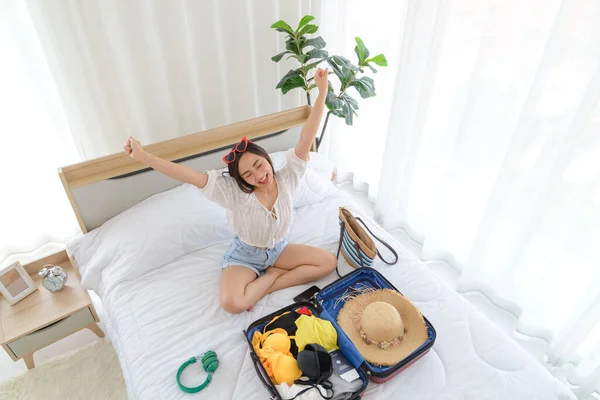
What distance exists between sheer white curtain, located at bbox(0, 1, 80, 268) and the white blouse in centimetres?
118

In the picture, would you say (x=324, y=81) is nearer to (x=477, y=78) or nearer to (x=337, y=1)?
(x=477, y=78)

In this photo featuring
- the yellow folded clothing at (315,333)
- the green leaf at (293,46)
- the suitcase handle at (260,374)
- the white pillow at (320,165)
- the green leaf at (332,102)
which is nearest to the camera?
the suitcase handle at (260,374)

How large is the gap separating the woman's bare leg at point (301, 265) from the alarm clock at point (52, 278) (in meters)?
0.98

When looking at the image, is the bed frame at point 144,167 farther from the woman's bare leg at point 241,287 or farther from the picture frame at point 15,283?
the woman's bare leg at point 241,287

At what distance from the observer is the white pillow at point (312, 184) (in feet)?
6.57

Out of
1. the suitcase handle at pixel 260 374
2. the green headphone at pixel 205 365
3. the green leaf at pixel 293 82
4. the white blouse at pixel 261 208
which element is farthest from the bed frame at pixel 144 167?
the suitcase handle at pixel 260 374

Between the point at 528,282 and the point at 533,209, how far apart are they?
43cm

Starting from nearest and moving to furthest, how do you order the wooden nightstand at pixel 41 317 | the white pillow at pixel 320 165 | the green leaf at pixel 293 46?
1. the wooden nightstand at pixel 41 317
2. the green leaf at pixel 293 46
3. the white pillow at pixel 320 165

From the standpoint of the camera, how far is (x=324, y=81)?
144 centimetres

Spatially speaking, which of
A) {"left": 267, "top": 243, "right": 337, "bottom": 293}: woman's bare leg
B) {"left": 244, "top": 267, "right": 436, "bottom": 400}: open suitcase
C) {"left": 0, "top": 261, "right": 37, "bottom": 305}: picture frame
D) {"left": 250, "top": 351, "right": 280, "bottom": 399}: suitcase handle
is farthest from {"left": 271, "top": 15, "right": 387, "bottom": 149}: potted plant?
{"left": 0, "top": 261, "right": 37, "bottom": 305}: picture frame

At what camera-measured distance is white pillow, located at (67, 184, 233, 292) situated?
63.9 inches

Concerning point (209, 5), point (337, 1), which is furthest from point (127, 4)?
point (337, 1)

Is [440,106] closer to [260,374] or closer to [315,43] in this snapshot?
[315,43]

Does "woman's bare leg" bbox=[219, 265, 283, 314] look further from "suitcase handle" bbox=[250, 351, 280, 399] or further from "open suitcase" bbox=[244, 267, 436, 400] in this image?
"suitcase handle" bbox=[250, 351, 280, 399]
